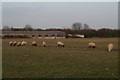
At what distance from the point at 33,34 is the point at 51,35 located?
34.1ft

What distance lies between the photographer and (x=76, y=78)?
33.9 ft

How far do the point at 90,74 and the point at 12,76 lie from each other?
11.8ft

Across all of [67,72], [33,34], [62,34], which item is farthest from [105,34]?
[67,72]

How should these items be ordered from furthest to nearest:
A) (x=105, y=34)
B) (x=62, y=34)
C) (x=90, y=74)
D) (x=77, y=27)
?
(x=77, y=27)
(x=62, y=34)
(x=105, y=34)
(x=90, y=74)

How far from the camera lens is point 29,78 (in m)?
10.3

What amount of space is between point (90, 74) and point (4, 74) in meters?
4.08

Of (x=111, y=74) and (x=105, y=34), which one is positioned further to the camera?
(x=105, y=34)

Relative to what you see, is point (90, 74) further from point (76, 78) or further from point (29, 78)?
point (29, 78)

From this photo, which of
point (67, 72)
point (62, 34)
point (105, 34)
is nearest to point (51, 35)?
point (62, 34)

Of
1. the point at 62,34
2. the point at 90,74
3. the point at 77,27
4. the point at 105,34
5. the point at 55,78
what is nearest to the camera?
the point at 55,78

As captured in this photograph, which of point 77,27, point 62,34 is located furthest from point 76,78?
point 77,27

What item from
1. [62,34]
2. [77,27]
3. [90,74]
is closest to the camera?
[90,74]

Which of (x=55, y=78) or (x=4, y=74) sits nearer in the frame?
(x=55, y=78)

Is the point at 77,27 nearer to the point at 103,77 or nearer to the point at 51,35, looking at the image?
the point at 51,35
